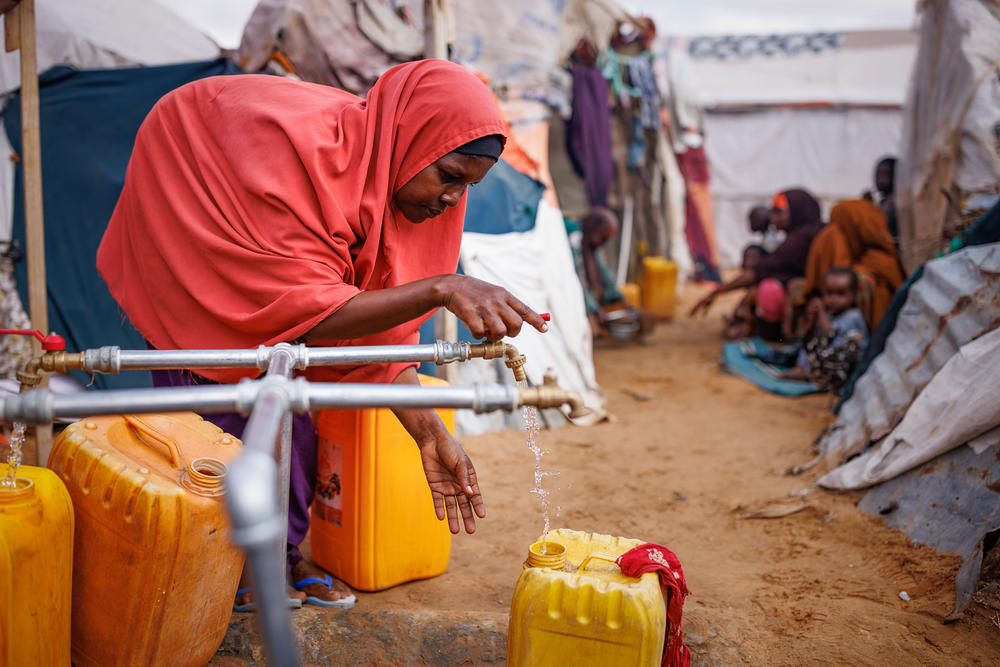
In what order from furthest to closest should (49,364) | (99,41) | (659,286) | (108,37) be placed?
1. (659,286)
2. (108,37)
3. (99,41)
4. (49,364)

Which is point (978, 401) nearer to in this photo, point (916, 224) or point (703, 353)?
point (916, 224)

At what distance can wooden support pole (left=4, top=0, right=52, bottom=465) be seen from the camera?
9.16ft

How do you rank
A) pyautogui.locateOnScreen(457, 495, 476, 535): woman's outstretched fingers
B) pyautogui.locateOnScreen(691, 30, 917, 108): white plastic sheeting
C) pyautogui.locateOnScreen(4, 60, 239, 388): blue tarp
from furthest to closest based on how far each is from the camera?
pyautogui.locateOnScreen(691, 30, 917, 108): white plastic sheeting
pyautogui.locateOnScreen(4, 60, 239, 388): blue tarp
pyautogui.locateOnScreen(457, 495, 476, 535): woman's outstretched fingers

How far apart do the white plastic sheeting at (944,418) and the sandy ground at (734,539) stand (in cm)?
21

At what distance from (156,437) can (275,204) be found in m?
0.66

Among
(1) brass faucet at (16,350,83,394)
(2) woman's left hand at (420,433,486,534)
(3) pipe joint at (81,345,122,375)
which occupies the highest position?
(3) pipe joint at (81,345,122,375)

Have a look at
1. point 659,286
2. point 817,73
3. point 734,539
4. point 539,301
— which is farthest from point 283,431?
point 817,73

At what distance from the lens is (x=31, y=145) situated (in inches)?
111

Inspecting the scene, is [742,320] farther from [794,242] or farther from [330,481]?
[330,481]

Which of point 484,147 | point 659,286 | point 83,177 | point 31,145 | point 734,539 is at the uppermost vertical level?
point 484,147

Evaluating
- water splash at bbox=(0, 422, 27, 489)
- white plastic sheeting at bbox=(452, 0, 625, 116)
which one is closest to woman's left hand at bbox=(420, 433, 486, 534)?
water splash at bbox=(0, 422, 27, 489)

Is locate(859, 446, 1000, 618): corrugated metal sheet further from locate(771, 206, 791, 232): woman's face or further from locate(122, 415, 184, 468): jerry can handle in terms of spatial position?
locate(771, 206, 791, 232): woman's face

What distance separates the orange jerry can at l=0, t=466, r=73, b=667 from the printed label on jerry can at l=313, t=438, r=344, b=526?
892 mm

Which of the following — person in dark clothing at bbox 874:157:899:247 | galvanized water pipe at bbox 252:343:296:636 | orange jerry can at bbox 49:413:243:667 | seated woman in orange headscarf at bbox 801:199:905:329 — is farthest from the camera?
person in dark clothing at bbox 874:157:899:247
